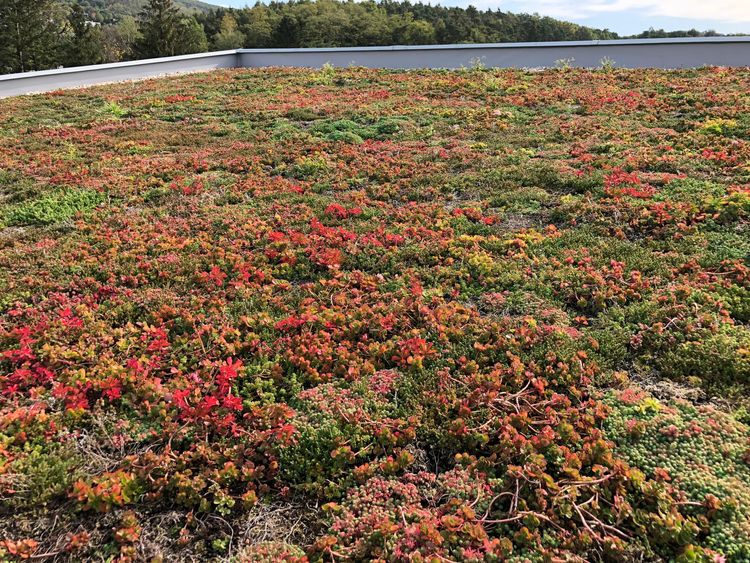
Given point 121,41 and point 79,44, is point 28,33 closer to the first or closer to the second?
point 79,44

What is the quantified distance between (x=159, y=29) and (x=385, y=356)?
5189 centimetres

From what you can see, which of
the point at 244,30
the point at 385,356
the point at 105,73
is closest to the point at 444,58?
the point at 105,73

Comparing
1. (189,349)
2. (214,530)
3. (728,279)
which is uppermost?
(728,279)

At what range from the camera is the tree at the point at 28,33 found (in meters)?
39.0

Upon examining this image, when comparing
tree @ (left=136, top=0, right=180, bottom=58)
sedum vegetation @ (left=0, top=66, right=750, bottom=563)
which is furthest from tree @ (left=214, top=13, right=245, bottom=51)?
sedum vegetation @ (left=0, top=66, right=750, bottom=563)

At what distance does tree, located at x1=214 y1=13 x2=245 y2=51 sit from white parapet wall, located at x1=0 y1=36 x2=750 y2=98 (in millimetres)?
36304

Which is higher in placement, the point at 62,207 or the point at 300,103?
the point at 300,103

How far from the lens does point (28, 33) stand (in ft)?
130

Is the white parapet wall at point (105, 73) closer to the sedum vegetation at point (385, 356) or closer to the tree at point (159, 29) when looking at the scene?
the sedum vegetation at point (385, 356)

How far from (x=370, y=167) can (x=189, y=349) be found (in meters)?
6.12

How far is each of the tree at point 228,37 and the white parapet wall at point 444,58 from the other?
119 ft

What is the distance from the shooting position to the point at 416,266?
259 inches

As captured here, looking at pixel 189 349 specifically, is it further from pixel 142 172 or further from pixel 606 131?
pixel 606 131

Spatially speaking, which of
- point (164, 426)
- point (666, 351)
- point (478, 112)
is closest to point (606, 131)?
point (478, 112)
